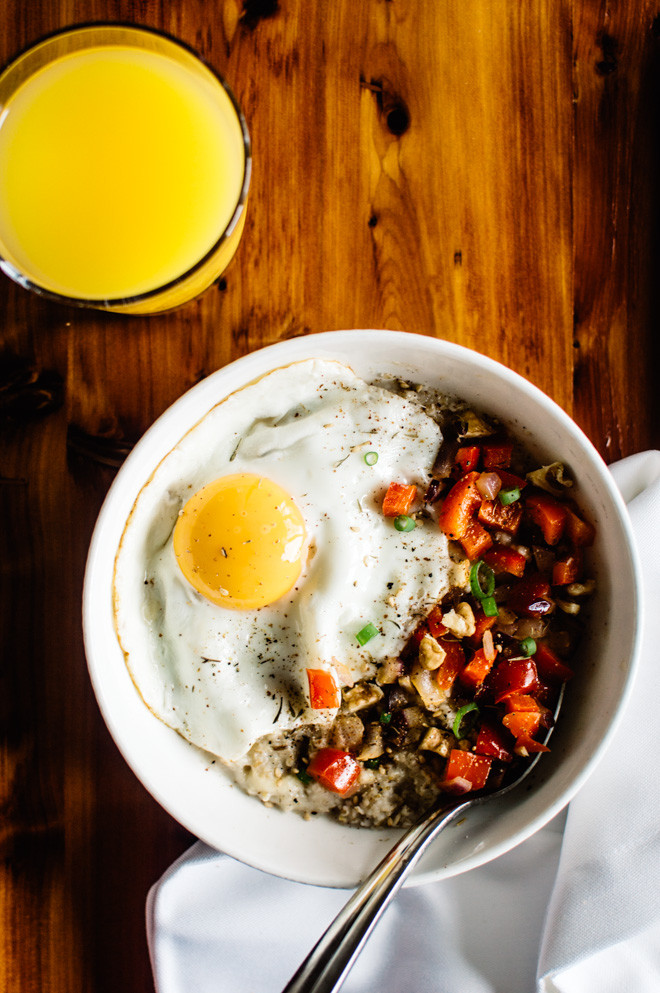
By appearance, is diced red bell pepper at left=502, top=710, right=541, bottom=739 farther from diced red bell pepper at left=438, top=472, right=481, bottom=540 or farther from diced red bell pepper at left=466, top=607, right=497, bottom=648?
diced red bell pepper at left=438, top=472, right=481, bottom=540

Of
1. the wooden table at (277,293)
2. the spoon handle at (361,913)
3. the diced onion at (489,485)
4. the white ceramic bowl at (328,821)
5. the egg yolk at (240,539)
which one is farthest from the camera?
the wooden table at (277,293)

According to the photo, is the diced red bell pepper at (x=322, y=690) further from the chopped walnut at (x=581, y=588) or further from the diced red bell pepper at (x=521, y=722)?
the chopped walnut at (x=581, y=588)

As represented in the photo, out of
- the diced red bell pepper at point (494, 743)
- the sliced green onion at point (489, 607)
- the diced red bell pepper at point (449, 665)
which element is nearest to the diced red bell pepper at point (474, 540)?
the sliced green onion at point (489, 607)

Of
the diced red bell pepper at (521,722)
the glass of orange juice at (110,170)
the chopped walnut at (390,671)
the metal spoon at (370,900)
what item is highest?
the glass of orange juice at (110,170)

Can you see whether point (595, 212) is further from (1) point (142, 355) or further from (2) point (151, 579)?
(2) point (151, 579)

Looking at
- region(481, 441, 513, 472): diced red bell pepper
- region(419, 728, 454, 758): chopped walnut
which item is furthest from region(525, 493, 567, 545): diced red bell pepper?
region(419, 728, 454, 758): chopped walnut

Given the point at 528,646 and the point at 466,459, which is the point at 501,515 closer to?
the point at 466,459
